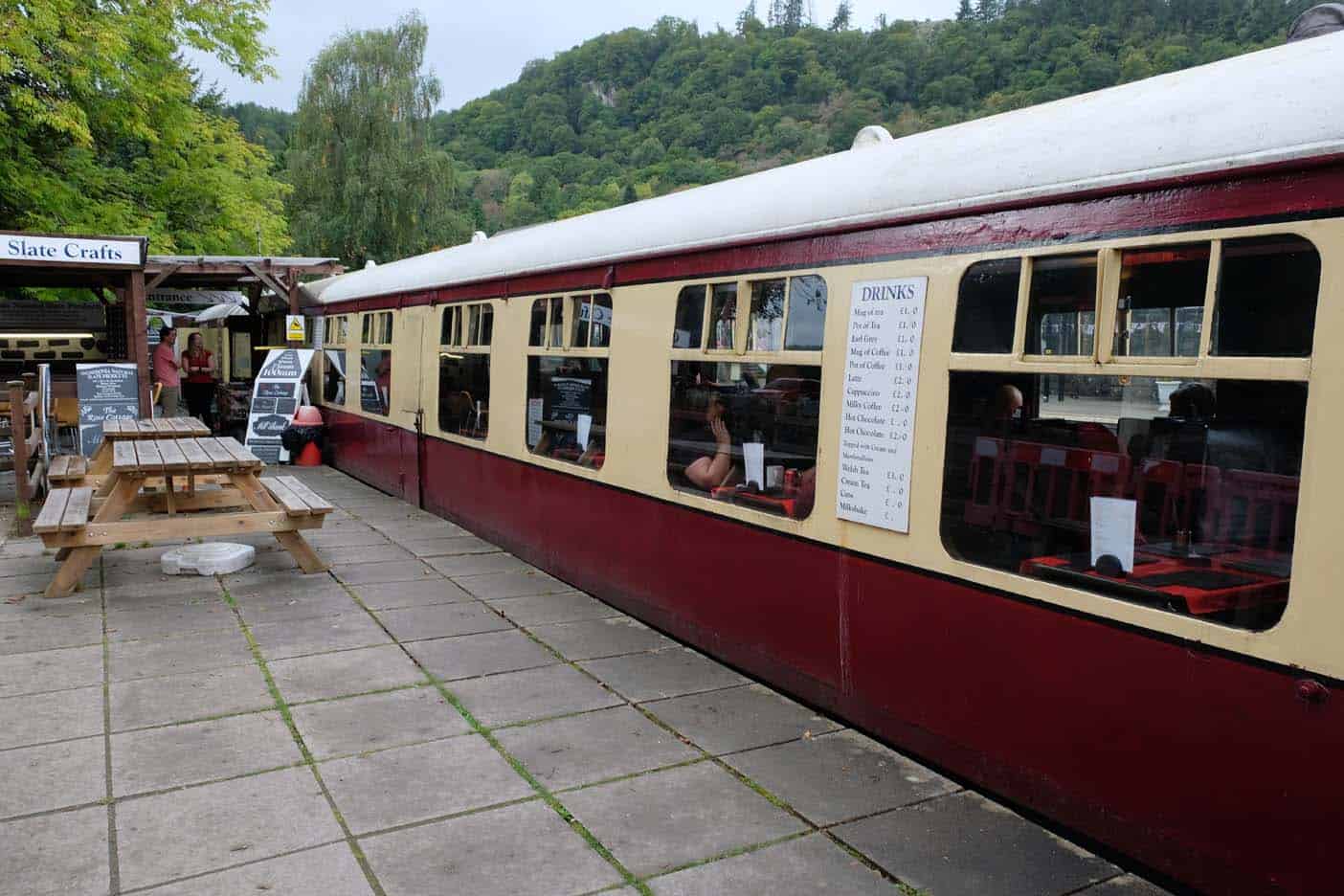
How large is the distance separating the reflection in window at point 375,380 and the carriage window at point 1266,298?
859cm

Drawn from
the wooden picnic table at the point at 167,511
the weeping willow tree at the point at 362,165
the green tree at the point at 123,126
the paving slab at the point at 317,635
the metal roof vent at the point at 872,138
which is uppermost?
the weeping willow tree at the point at 362,165

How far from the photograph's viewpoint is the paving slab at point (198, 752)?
3613 mm

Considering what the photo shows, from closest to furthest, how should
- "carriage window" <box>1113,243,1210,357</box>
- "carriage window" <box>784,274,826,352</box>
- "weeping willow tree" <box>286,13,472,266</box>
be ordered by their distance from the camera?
"carriage window" <box>1113,243,1210,357</box> → "carriage window" <box>784,274,826,352</box> → "weeping willow tree" <box>286,13,472,266</box>

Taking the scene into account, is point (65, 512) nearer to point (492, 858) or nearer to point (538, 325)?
point (538, 325)

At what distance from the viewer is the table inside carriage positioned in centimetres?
260

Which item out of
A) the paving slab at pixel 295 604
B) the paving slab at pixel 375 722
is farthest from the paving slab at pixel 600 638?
the paving slab at pixel 295 604

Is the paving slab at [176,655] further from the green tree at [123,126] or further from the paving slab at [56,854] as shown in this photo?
the green tree at [123,126]

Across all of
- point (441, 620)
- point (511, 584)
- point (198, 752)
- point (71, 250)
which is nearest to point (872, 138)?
point (441, 620)

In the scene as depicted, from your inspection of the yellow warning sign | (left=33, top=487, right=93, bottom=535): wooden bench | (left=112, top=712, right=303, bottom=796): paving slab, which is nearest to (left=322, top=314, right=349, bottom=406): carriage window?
the yellow warning sign

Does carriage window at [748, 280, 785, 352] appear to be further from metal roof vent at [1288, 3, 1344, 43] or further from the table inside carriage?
metal roof vent at [1288, 3, 1344, 43]

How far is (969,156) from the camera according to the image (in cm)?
352

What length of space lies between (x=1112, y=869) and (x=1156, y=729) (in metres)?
0.54

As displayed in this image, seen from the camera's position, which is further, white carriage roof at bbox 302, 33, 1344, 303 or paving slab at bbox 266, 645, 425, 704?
paving slab at bbox 266, 645, 425, 704

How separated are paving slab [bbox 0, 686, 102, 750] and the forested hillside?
151 feet
